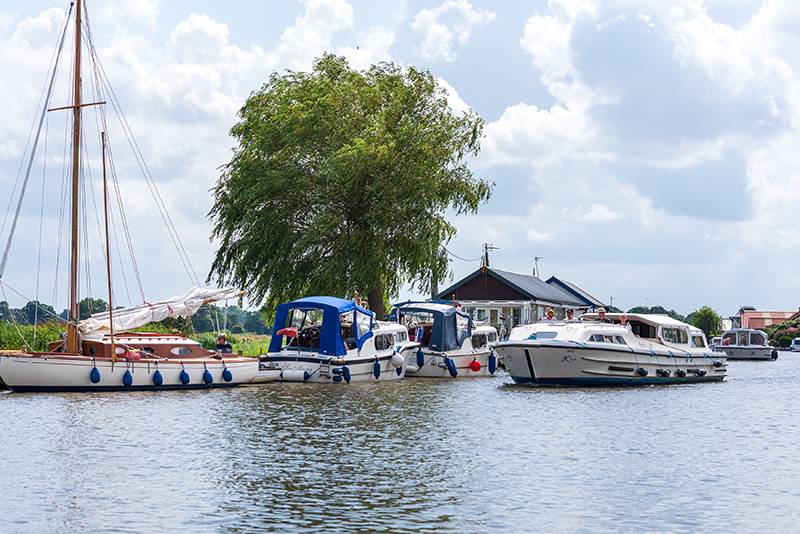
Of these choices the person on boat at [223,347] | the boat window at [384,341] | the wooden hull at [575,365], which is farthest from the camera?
the boat window at [384,341]

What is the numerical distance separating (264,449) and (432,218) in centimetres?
2949

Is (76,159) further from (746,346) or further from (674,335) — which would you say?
(746,346)

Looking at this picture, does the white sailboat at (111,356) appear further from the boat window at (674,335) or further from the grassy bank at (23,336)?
the boat window at (674,335)

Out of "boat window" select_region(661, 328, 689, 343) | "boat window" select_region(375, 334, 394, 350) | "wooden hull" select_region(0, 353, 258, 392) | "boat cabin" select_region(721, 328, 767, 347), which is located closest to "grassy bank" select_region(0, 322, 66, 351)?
"wooden hull" select_region(0, 353, 258, 392)

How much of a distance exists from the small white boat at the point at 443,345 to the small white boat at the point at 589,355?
17.4 feet

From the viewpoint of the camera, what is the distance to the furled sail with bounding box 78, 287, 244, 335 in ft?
104

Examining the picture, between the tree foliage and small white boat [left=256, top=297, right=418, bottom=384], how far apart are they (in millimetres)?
110635

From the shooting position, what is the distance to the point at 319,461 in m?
16.8

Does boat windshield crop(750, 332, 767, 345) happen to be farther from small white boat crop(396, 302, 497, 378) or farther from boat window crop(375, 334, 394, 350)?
boat window crop(375, 334, 394, 350)

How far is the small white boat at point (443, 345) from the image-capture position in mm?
40531

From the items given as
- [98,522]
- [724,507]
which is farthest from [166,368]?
[724,507]

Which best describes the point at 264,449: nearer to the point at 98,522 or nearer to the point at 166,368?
the point at 98,522

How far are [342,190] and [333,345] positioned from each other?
1346 centimetres

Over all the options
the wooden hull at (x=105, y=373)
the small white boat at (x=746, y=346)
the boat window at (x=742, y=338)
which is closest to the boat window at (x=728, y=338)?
the small white boat at (x=746, y=346)
